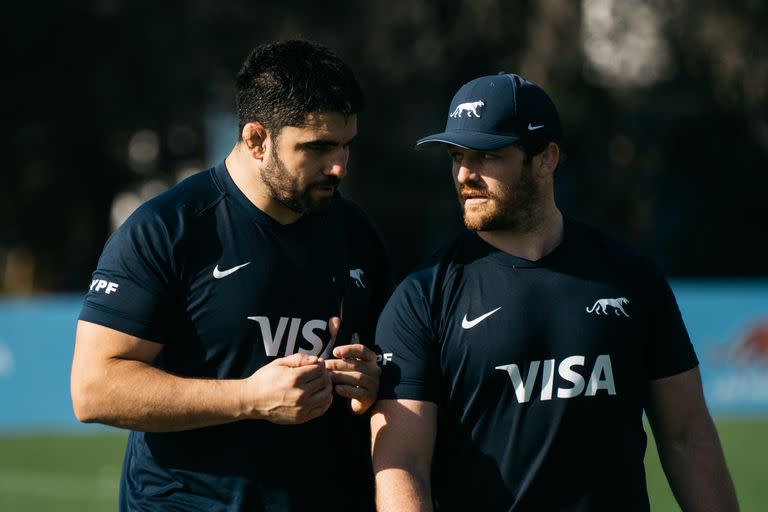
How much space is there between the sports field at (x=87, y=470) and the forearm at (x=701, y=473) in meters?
6.42

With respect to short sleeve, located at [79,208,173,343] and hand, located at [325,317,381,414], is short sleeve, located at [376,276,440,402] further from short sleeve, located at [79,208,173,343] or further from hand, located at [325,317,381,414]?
short sleeve, located at [79,208,173,343]

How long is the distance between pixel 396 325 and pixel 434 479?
0.54 metres

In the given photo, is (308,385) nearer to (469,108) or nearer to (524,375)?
(524,375)

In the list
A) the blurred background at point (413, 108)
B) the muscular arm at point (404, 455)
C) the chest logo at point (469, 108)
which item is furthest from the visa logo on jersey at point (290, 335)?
the blurred background at point (413, 108)

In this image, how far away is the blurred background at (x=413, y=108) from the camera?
Answer: 21.9 metres

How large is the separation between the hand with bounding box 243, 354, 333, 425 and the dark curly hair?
0.88 metres

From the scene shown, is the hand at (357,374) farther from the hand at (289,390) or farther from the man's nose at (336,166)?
the man's nose at (336,166)

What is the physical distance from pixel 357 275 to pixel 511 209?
2.77ft

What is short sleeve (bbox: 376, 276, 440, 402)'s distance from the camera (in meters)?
4.19

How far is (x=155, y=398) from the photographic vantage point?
14.0ft

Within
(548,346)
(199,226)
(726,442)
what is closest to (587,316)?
(548,346)

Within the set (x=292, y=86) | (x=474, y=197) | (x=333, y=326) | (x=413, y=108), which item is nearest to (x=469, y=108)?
(x=474, y=197)

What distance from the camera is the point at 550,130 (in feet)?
14.4

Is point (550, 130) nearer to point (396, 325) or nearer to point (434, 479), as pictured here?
point (396, 325)
